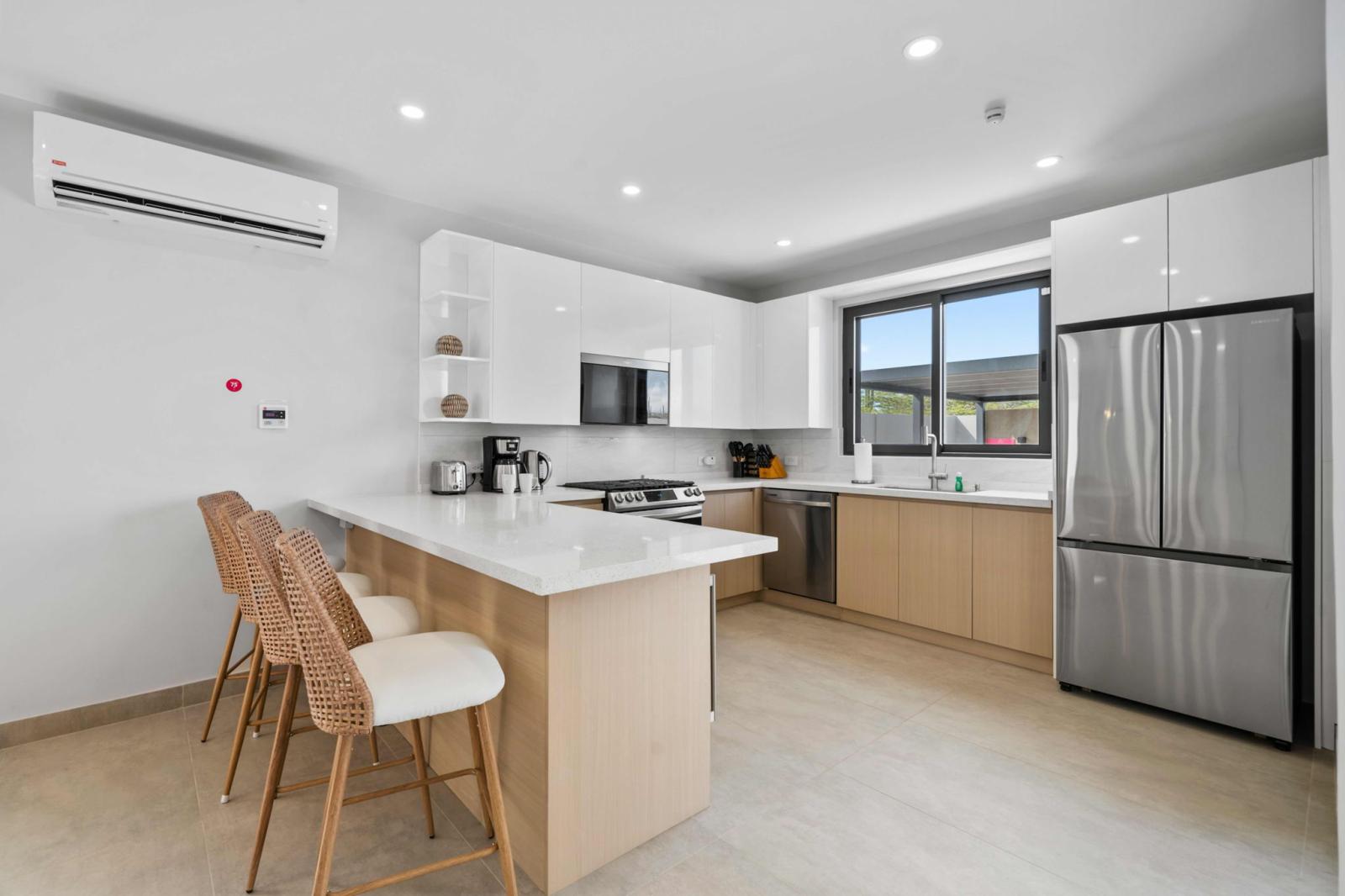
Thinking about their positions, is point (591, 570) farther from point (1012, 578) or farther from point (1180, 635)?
point (1012, 578)

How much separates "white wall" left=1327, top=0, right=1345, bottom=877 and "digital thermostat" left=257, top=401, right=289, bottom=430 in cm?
371

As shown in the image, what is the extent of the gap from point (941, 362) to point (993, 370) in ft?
1.15

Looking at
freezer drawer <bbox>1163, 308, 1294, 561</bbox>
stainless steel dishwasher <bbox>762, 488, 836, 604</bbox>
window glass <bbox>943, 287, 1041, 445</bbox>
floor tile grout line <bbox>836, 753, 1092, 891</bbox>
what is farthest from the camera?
stainless steel dishwasher <bbox>762, 488, 836, 604</bbox>

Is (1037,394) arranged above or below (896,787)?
above

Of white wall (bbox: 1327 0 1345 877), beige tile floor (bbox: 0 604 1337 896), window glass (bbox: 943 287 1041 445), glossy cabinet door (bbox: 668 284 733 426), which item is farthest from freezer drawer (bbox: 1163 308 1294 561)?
glossy cabinet door (bbox: 668 284 733 426)

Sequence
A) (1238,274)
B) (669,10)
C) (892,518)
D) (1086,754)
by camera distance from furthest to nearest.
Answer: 1. (892,518)
2. (1238,274)
3. (1086,754)
4. (669,10)

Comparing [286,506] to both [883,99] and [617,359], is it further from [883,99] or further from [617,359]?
[883,99]

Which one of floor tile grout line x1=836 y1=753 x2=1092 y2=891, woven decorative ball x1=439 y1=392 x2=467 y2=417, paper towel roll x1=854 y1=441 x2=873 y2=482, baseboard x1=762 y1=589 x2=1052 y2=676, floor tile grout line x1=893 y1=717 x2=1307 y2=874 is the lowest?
floor tile grout line x1=836 y1=753 x2=1092 y2=891

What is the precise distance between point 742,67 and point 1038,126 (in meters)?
1.32

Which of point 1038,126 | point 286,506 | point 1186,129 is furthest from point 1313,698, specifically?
point 286,506

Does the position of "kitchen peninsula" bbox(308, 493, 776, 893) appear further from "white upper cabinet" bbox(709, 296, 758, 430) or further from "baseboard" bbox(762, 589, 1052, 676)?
"white upper cabinet" bbox(709, 296, 758, 430)

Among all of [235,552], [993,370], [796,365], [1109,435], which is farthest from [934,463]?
[235,552]

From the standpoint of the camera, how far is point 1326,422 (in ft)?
7.88

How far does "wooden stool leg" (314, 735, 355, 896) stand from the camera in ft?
4.42
